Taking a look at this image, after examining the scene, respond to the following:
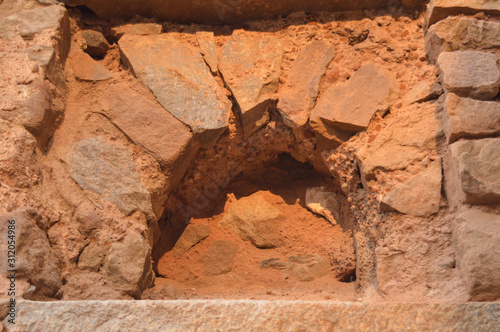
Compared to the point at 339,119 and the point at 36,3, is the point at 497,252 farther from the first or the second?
the point at 36,3

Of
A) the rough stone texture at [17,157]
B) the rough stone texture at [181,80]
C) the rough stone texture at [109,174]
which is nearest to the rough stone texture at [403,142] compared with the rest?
the rough stone texture at [181,80]

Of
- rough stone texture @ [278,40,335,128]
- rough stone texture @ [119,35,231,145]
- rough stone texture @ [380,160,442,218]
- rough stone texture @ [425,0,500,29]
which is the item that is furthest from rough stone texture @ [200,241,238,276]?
rough stone texture @ [425,0,500,29]

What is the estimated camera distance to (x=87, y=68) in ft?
6.61

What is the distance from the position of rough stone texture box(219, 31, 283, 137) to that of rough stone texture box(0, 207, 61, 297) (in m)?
0.91

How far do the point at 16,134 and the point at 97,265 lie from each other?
529mm

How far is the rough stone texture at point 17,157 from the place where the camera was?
5.05 ft

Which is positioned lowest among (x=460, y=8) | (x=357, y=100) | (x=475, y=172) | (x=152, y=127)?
(x=475, y=172)

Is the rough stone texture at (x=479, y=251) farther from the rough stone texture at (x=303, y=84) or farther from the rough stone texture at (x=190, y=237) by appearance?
the rough stone texture at (x=190, y=237)

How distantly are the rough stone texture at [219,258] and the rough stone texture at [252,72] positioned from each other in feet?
1.62

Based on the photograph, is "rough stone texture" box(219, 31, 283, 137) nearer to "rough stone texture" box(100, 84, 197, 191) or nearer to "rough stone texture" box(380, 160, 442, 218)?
"rough stone texture" box(100, 84, 197, 191)

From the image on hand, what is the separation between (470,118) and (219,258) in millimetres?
1130

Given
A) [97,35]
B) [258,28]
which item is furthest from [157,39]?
[258,28]

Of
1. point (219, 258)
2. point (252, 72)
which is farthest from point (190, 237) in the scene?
point (252, 72)

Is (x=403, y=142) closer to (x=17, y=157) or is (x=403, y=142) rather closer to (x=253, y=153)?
(x=253, y=153)
